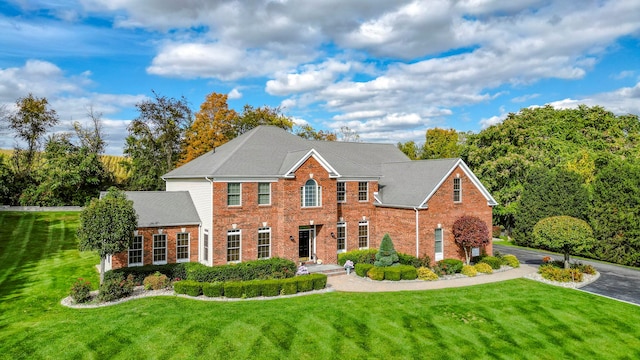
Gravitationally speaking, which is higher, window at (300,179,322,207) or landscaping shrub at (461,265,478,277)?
window at (300,179,322,207)

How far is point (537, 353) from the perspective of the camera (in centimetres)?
1583

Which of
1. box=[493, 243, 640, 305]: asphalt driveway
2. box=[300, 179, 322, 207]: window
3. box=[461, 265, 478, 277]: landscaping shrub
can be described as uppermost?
box=[300, 179, 322, 207]: window

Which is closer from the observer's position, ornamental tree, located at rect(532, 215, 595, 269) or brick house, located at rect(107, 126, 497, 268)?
ornamental tree, located at rect(532, 215, 595, 269)

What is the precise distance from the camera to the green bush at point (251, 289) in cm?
2027

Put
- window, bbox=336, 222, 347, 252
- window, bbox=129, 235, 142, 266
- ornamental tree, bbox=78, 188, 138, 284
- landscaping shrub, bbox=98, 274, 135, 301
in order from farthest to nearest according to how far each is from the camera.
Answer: window, bbox=336, 222, 347, 252 → window, bbox=129, 235, 142, 266 → ornamental tree, bbox=78, 188, 138, 284 → landscaping shrub, bbox=98, 274, 135, 301

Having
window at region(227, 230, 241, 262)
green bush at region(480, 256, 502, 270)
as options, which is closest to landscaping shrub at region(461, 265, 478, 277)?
green bush at region(480, 256, 502, 270)

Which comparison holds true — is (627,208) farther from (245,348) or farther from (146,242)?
(146,242)

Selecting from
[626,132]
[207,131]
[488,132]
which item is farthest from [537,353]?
[626,132]

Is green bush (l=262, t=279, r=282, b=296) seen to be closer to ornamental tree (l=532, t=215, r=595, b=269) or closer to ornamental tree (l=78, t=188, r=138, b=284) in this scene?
ornamental tree (l=78, t=188, r=138, b=284)

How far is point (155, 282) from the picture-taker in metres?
21.1

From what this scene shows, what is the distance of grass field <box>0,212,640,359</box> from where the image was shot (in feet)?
48.6

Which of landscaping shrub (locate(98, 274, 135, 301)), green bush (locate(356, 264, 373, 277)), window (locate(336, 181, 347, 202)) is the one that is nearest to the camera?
landscaping shrub (locate(98, 274, 135, 301))

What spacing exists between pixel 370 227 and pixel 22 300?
70.8 ft

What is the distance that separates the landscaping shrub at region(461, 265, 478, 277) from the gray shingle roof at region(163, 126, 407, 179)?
921 centimetres
